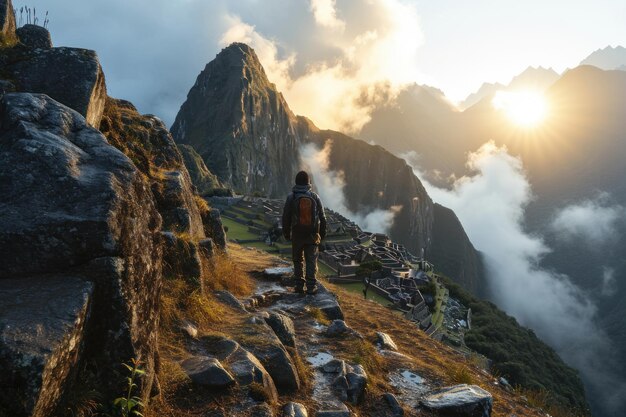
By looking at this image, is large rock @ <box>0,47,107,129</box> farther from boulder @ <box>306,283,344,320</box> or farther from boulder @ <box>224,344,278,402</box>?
boulder @ <box>306,283,344,320</box>

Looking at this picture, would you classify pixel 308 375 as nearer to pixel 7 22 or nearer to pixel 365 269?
pixel 7 22

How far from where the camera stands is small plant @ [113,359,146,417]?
3.33m

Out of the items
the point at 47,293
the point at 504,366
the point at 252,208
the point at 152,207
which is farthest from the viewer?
the point at 252,208

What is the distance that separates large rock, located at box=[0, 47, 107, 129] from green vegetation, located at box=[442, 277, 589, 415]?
54.0 m

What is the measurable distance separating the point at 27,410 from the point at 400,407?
15.8 feet

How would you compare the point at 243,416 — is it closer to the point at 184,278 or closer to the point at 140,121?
the point at 184,278

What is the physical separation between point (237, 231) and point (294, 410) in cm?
5915

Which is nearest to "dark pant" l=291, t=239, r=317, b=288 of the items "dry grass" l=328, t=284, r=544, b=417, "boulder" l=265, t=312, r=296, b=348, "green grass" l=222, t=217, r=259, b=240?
"dry grass" l=328, t=284, r=544, b=417

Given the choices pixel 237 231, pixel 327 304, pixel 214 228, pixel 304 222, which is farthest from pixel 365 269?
pixel 304 222

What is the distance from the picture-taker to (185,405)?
4.17 m

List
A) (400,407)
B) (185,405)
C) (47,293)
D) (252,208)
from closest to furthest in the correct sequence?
(47,293), (185,405), (400,407), (252,208)

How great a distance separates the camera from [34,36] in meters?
10.1

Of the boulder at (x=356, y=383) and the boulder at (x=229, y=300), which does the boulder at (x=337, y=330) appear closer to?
the boulder at (x=356, y=383)

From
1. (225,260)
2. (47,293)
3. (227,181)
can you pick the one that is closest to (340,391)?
(47,293)
